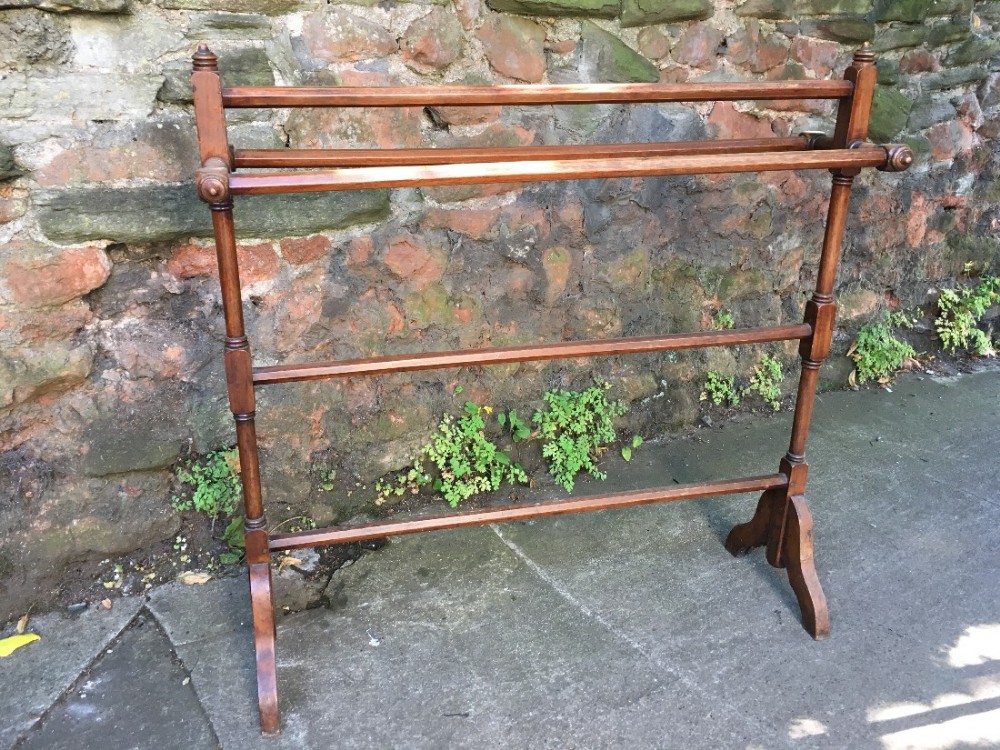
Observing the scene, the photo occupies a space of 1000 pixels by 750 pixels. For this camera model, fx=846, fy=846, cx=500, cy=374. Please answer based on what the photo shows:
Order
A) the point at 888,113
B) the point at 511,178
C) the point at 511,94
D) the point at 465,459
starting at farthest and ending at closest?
the point at 888,113 < the point at 465,459 < the point at 511,94 < the point at 511,178

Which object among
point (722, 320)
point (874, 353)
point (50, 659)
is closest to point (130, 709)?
point (50, 659)

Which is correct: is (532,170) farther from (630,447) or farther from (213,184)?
(630,447)

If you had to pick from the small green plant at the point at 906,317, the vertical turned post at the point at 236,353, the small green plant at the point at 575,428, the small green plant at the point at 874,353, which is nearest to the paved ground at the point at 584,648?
the vertical turned post at the point at 236,353

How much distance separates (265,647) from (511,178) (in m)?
1.10

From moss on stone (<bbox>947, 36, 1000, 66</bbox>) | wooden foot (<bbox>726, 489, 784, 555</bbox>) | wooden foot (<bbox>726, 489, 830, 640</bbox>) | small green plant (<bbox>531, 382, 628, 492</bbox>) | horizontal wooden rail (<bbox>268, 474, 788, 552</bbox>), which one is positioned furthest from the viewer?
moss on stone (<bbox>947, 36, 1000, 66</bbox>)

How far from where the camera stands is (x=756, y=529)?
222cm

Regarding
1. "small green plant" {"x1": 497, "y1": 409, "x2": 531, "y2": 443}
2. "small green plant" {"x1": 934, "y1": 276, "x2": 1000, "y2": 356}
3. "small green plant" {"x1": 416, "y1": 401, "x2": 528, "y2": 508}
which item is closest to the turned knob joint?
"small green plant" {"x1": 416, "y1": 401, "x2": 528, "y2": 508}

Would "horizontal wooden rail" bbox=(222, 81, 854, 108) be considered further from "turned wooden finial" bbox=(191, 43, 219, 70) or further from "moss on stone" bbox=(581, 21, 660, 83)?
A: "moss on stone" bbox=(581, 21, 660, 83)

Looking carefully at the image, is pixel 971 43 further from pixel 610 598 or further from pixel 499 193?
pixel 610 598

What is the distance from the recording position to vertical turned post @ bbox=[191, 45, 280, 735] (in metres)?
1.49

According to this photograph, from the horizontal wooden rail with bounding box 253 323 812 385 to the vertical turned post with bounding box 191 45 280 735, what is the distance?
0.07 metres

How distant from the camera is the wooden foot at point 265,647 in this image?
1.73 metres

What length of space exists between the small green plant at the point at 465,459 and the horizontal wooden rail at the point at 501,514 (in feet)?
1.69

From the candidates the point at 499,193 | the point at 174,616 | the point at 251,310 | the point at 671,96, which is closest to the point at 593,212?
the point at 499,193
